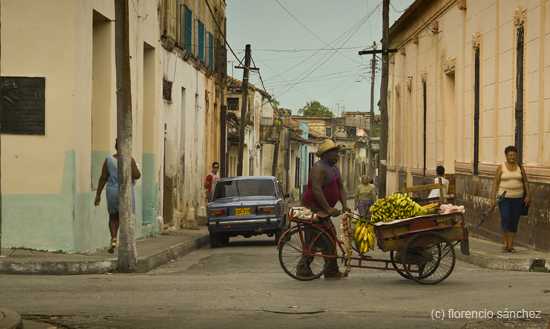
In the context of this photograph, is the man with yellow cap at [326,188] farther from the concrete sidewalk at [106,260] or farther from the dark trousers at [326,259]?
the concrete sidewalk at [106,260]

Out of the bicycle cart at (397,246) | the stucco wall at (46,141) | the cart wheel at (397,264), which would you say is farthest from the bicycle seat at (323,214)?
the stucco wall at (46,141)

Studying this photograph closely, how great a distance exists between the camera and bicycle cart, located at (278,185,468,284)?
9164 mm

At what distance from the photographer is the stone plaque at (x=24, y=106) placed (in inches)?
468

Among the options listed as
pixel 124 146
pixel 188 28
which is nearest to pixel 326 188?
pixel 124 146

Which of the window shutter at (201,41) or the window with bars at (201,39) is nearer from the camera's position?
the window with bars at (201,39)

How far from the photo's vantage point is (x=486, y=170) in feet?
58.2

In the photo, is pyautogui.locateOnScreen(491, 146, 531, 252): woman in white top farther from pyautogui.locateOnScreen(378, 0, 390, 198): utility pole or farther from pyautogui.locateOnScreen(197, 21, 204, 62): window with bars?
pyautogui.locateOnScreen(197, 21, 204, 62): window with bars

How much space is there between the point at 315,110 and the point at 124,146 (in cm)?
9182

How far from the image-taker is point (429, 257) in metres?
9.24

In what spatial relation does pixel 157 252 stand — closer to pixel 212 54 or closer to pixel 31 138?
pixel 31 138

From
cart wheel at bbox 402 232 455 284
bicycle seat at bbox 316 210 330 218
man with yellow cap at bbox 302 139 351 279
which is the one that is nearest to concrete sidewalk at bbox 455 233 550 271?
cart wheel at bbox 402 232 455 284

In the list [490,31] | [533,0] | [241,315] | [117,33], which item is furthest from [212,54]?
[241,315]

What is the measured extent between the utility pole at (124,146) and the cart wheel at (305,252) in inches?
106

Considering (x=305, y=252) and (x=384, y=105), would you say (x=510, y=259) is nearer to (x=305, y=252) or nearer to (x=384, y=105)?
(x=305, y=252)
